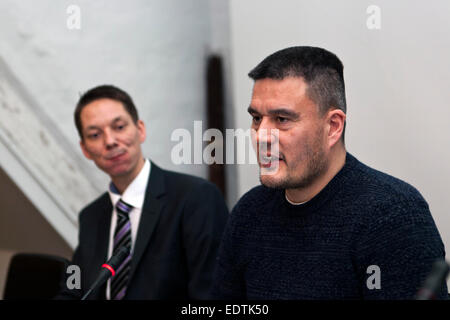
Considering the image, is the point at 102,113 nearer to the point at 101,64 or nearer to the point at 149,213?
the point at 149,213

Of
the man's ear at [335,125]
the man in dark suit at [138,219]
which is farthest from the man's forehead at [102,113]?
the man's ear at [335,125]

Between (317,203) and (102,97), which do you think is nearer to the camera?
(317,203)

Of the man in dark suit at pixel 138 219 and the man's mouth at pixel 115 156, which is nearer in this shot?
the man in dark suit at pixel 138 219

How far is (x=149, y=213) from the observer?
1715 mm

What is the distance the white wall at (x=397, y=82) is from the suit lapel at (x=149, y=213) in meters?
0.59

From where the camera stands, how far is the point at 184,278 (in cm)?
171

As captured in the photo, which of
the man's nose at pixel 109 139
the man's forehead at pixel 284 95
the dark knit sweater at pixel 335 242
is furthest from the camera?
the man's nose at pixel 109 139

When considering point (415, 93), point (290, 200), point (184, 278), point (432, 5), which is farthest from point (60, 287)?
point (432, 5)

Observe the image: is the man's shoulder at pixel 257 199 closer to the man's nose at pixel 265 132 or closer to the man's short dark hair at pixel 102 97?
the man's nose at pixel 265 132

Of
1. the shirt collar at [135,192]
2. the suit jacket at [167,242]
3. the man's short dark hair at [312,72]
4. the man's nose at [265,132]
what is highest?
the man's short dark hair at [312,72]

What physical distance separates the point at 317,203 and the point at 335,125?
0.56 feet

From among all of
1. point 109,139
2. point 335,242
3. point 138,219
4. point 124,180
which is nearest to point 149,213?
point 138,219

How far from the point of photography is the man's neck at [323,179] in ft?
4.05

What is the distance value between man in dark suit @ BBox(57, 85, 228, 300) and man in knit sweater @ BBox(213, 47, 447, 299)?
417mm
